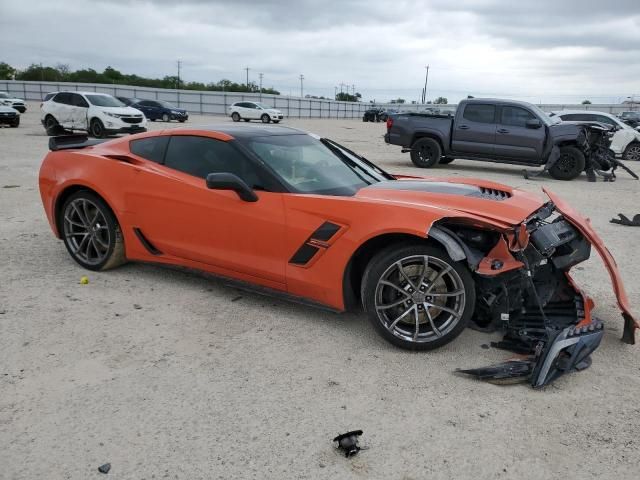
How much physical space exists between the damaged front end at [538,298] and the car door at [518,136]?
963cm

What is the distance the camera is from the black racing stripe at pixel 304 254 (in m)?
3.53

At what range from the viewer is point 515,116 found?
12.8 meters

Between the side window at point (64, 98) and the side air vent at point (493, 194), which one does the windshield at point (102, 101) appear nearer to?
the side window at point (64, 98)

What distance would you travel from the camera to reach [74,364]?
3.13 meters

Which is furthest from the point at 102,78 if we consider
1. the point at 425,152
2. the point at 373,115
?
the point at 425,152

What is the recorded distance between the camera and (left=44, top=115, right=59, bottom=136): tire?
19120 millimetres

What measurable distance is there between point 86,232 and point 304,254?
236 cm

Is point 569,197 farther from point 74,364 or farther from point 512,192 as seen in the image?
point 74,364

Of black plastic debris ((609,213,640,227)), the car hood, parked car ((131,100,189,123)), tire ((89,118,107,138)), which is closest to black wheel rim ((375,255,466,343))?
the car hood

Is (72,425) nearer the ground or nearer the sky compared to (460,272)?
nearer the ground

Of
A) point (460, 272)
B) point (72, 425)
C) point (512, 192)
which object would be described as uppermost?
point (512, 192)

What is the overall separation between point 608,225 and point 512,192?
173 inches

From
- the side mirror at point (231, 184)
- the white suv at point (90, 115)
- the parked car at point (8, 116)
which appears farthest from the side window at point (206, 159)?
the parked car at point (8, 116)

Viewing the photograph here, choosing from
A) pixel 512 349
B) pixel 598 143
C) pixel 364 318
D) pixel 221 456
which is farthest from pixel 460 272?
pixel 598 143
